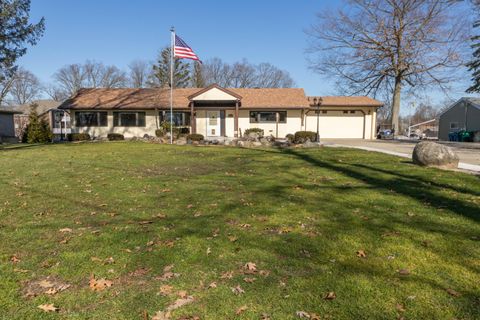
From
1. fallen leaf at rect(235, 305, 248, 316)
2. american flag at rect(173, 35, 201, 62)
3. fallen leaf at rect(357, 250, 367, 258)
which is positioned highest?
american flag at rect(173, 35, 201, 62)

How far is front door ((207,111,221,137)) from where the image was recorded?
2797 cm

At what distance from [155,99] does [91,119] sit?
17.3 ft

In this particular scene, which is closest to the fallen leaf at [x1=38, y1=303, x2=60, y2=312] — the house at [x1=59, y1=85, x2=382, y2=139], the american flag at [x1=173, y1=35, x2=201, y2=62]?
the american flag at [x1=173, y1=35, x2=201, y2=62]

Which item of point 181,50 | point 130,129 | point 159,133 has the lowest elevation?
point 159,133

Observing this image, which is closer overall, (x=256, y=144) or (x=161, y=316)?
(x=161, y=316)

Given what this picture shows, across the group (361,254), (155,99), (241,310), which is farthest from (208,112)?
(241,310)

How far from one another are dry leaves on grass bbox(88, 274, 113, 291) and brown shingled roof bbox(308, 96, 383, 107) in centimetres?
2801

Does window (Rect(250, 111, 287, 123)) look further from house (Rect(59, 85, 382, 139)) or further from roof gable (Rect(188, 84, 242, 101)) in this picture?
roof gable (Rect(188, 84, 242, 101))

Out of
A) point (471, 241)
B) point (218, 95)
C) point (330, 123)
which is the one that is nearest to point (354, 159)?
point (471, 241)

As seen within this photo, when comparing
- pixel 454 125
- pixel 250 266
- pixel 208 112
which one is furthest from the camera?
pixel 454 125

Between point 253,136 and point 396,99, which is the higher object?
point 396,99

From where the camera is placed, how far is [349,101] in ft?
101

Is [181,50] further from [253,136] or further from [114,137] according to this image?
[114,137]

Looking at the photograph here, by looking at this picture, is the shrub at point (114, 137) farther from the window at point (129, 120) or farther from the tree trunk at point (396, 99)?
the tree trunk at point (396, 99)
